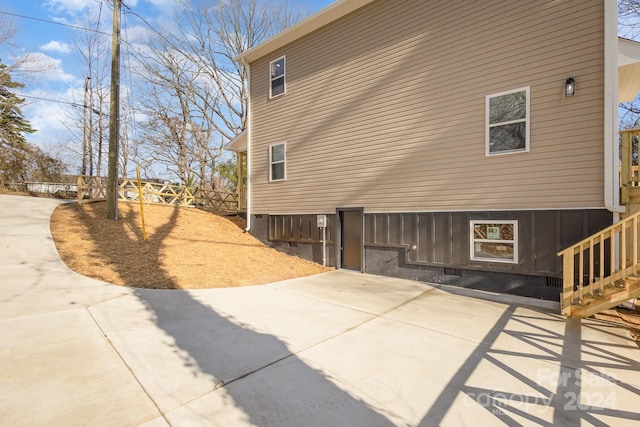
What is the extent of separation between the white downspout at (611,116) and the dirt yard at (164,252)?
20.8ft

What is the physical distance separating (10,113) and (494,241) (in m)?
26.9

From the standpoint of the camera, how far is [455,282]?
254 inches

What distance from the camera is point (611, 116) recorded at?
488cm

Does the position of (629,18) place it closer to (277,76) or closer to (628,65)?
(628,65)

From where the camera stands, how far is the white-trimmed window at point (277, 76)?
32.7ft

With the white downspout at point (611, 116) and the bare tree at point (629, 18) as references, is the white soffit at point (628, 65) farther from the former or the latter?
the bare tree at point (629, 18)

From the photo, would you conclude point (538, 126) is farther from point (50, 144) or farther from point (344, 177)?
point (50, 144)

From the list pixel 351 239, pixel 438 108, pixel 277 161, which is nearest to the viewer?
pixel 438 108

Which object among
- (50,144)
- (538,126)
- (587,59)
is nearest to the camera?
(587,59)

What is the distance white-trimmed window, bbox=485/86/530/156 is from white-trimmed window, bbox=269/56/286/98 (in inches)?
262

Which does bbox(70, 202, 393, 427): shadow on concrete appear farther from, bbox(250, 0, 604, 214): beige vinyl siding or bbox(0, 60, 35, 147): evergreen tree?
bbox(0, 60, 35, 147): evergreen tree

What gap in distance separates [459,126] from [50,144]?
29.9m

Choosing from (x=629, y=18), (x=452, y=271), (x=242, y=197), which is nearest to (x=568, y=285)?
(x=452, y=271)

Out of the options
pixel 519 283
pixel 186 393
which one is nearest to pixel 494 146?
pixel 519 283
